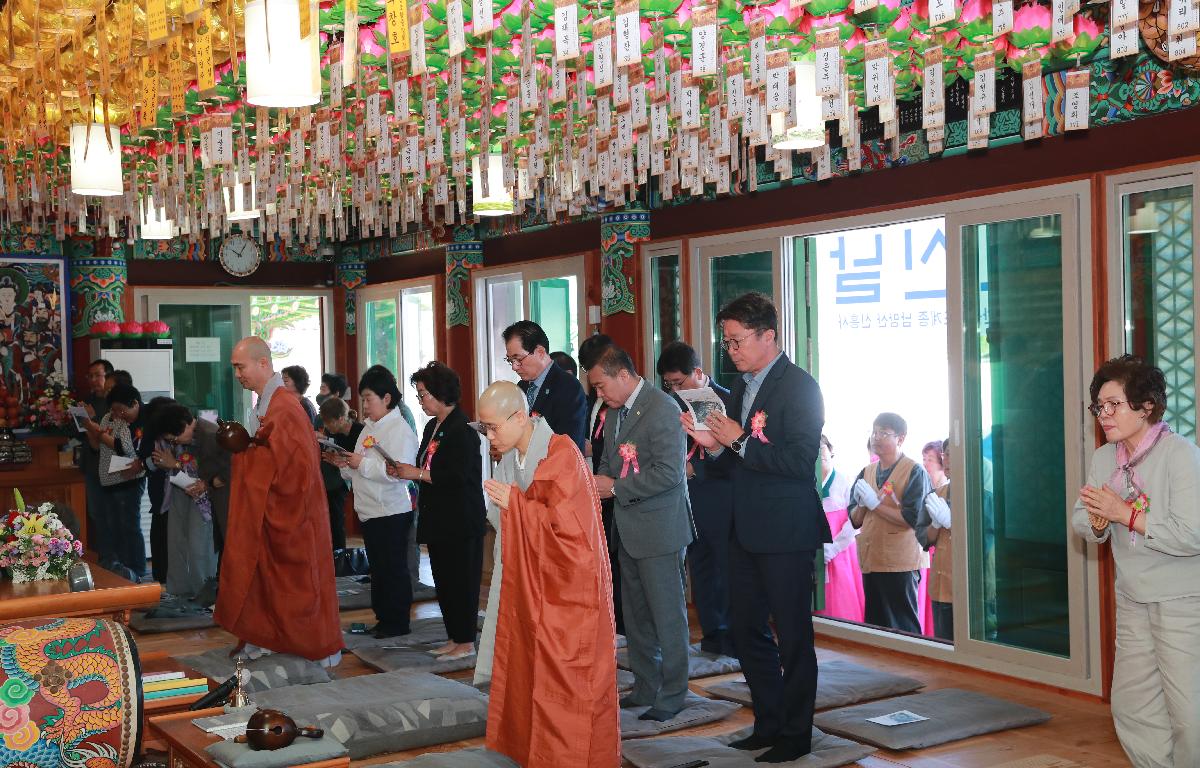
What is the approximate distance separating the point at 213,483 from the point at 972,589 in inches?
152

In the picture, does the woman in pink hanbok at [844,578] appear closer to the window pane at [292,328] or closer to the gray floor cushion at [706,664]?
the gray floor cushion at [706,664]

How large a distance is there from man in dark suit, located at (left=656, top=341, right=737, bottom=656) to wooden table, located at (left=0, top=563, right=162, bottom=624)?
2.57 meters

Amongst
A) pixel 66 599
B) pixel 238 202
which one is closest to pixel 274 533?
pixel 66 599

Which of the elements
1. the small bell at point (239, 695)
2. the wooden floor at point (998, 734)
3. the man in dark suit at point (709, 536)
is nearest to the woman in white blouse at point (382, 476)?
the wooden floor at point (998, 734)

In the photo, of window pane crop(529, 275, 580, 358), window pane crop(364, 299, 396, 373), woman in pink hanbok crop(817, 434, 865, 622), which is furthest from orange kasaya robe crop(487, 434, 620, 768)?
window pane crop(364, 299, 396, 373)

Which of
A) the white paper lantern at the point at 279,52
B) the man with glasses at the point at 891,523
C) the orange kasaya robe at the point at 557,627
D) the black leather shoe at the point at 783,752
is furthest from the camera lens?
the man with glasses at the point at 891,523

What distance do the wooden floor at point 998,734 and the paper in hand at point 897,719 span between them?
0.81 feet

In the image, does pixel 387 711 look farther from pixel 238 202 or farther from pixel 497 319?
pixel 497 319

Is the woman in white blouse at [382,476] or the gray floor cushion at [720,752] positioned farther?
the woman in white blouse at [382,476]

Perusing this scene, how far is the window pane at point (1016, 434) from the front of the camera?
5270mm

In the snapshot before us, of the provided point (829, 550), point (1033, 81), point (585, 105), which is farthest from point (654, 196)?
point (1033, 81)

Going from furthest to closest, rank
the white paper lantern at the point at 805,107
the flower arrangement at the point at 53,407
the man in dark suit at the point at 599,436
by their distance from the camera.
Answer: the flower arrangement at the point at 53,407 < the man in dark suit at the point at 599,436 < the white paper lantern at the point at 805,107

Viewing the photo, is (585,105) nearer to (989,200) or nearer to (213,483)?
(989,200)

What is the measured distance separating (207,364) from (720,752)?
24.9ft
